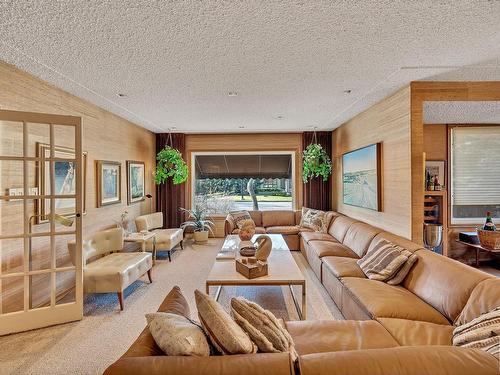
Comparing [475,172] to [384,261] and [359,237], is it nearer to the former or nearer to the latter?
[359,237]

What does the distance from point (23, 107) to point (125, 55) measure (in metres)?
1.36

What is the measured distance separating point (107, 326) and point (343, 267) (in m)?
2.58

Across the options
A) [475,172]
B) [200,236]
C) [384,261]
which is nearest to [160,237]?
[200,236]

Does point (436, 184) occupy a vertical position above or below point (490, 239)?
above

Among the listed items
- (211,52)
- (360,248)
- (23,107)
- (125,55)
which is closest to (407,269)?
(360,248)

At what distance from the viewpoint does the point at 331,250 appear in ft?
12.3

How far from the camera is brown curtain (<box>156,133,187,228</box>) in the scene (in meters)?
6.48

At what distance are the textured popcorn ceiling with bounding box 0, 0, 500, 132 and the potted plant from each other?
Result: 119 inches

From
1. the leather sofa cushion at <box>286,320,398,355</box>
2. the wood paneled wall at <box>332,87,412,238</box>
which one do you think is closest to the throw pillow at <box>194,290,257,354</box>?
the leather sofa cushion at <box>286,320,398,355</box>

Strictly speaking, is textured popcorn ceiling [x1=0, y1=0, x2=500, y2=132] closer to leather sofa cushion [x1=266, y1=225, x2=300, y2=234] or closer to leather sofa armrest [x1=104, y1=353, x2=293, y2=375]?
leather sofa armrest [x1=104, y1=353, x2=293, y2=375]

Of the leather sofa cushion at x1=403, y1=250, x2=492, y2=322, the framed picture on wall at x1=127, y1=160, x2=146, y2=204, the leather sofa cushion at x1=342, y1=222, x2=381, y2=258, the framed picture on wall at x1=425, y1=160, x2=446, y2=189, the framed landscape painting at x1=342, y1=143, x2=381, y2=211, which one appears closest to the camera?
the leather sofa cushion at x1=403, y1=250, x2=492, y2=322

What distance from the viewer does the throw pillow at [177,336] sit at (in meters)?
1.15

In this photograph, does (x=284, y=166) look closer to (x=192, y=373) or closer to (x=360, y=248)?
(x=360, y=248)

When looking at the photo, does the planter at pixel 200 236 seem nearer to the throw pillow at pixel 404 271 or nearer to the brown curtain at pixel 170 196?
the brown curtain at pixel 170 196
